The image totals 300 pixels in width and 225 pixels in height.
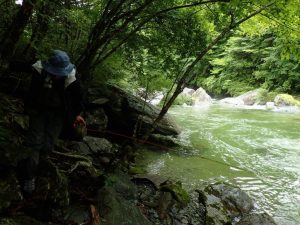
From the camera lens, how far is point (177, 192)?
18.0 feet

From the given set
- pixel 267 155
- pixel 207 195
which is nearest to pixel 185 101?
pixel 267 155

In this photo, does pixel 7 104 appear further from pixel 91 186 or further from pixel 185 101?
pixel 185 101

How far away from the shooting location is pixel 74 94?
3.54m

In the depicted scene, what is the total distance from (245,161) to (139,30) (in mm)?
4956

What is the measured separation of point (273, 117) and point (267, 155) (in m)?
8.46

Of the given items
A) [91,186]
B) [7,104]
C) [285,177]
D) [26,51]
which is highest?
[26,51]

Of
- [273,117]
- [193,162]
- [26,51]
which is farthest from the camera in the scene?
[273,117]

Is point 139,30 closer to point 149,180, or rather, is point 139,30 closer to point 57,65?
point 149,180

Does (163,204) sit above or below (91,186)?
below

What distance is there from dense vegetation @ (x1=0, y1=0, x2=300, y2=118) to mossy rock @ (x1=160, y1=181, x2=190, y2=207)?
132 cm

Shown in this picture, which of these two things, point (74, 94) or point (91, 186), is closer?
point (74, 94)

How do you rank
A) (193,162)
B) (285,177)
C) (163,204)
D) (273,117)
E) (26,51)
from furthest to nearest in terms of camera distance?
(273,117) < (193,162) < (285,177) < (26,51) < (163,204)

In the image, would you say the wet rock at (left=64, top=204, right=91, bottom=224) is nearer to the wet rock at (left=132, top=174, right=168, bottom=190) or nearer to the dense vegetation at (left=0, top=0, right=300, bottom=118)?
the dense vegetation at (left=0, top=0, right=300, bottom=118)

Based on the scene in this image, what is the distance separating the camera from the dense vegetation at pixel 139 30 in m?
4.55
